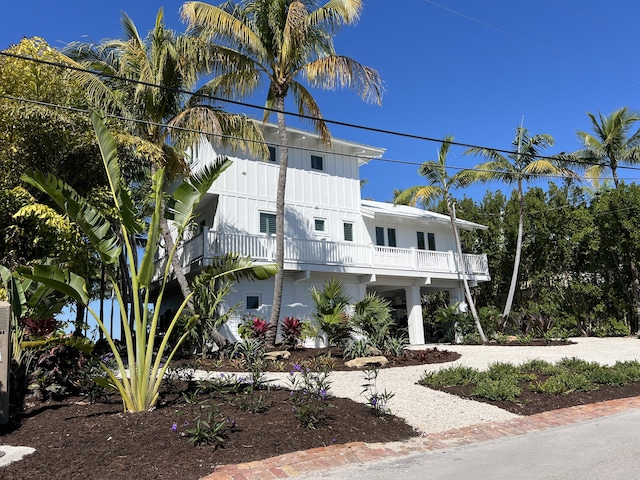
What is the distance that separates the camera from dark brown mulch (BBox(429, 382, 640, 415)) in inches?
329

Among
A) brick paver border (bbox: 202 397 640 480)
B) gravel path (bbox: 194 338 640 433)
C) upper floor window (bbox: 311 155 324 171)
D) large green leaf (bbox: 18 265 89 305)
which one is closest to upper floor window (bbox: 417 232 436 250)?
upper floor window (bbox: 311 155 324 171)

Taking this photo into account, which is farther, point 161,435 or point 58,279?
point 58,279

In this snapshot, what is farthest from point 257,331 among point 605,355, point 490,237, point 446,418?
point 490,237

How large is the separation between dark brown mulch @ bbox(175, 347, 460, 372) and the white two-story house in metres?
4.76

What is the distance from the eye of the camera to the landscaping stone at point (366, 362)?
1261 cm

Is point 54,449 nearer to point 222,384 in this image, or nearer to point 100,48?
point 222,384

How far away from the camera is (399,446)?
6.25 meters

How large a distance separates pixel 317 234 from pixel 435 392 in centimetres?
1321

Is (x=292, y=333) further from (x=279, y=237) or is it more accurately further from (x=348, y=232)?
(x=348, y=232)

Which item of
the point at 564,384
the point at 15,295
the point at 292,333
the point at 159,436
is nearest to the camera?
the point at 159,436

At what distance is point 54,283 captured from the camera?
666 centimetres

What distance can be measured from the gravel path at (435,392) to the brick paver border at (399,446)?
1.22 ft

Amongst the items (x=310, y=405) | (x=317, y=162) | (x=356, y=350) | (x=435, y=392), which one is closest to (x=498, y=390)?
(x=435, y=392)

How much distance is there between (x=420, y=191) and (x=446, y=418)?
15661 mm
